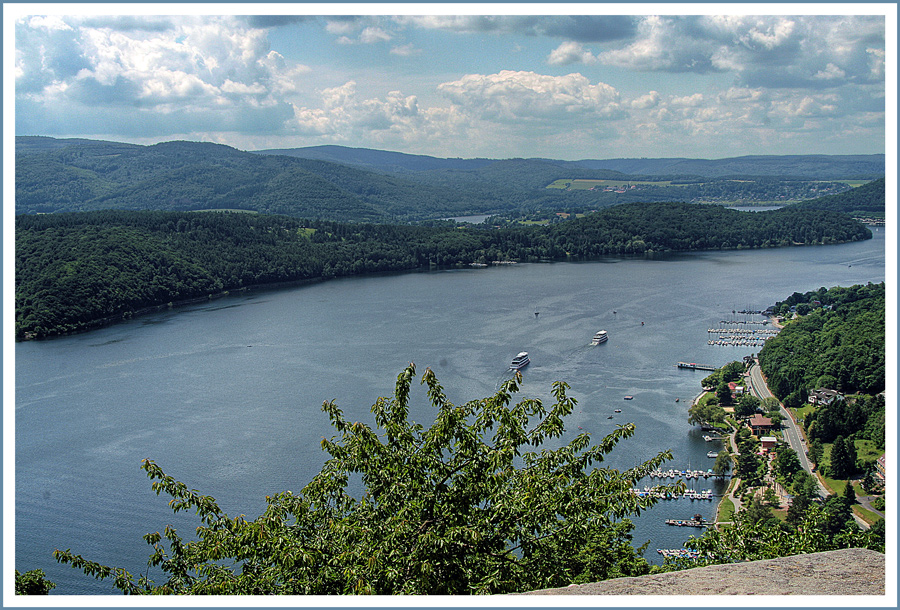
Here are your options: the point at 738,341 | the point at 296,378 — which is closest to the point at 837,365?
the point at 738,341

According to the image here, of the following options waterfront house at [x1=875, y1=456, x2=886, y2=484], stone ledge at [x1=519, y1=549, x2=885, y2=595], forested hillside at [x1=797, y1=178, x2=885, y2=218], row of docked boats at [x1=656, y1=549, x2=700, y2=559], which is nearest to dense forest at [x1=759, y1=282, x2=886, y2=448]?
waterfront house at [x1=875, y1=456, x2=886, y2=484]

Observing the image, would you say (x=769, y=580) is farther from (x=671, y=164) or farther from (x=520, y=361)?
(x=671, y=164)

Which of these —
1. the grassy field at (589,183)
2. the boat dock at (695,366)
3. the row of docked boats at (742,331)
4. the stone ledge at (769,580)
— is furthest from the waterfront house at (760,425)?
the grassy field at (589,183)

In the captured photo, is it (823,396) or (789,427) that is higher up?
(823,396)

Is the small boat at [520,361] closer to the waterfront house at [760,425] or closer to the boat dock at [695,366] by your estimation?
the boat dock at [695,366]

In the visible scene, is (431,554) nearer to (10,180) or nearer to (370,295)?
(10,180)

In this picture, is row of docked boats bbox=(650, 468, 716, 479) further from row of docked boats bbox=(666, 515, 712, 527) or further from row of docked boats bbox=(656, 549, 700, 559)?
row of docked boats bbox=(656, 549, 700, 559)
